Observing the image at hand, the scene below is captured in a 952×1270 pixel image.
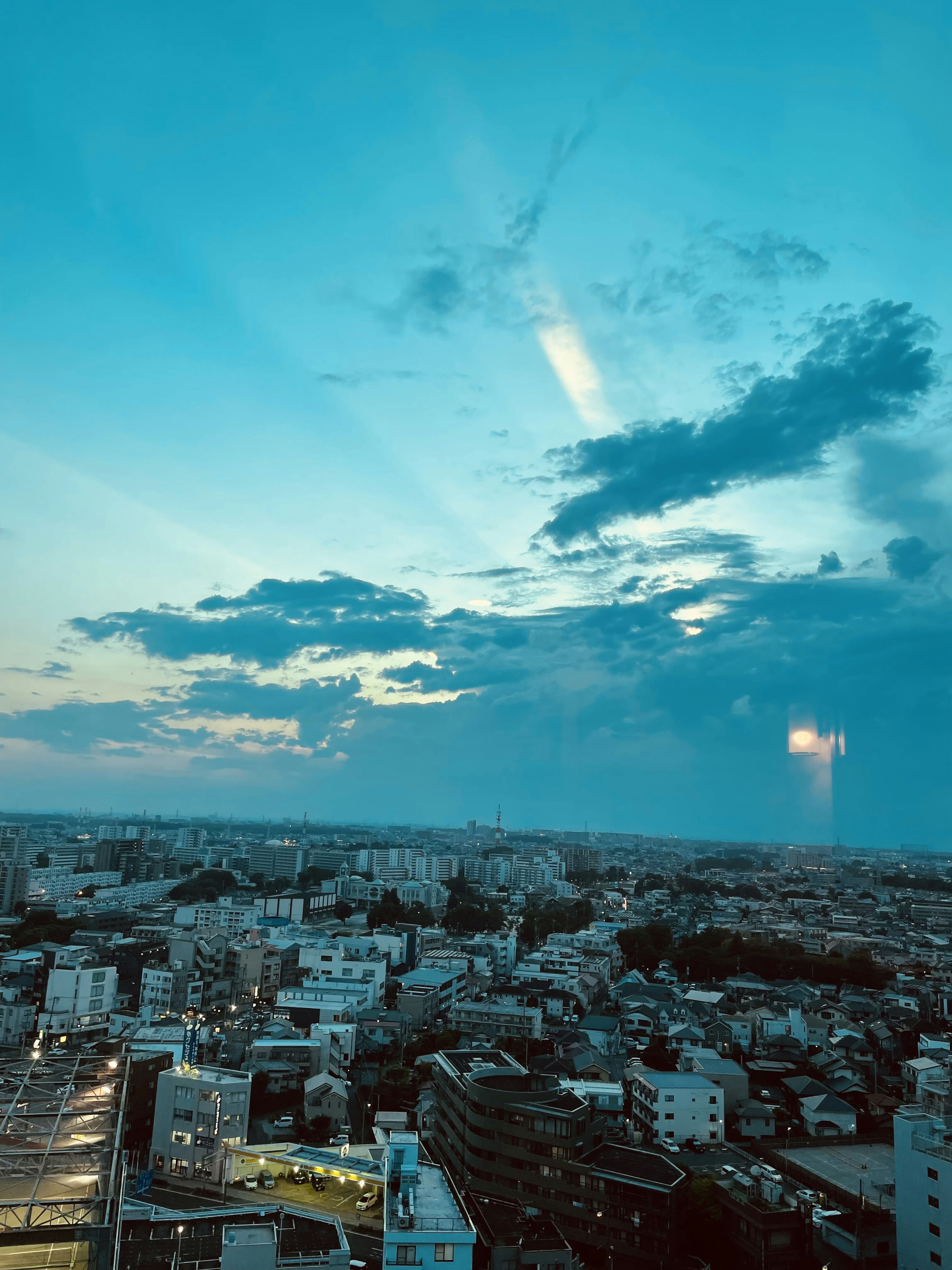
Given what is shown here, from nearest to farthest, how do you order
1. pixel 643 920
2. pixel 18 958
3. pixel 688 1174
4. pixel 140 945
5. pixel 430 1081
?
pixel 688 1174 < pixel 430 1081 < pixel 18 958 < pixel 140 945 < pixel 643 920

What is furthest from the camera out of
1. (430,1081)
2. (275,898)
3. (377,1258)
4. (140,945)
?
(275,898)

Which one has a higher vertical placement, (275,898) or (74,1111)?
(74,1111)

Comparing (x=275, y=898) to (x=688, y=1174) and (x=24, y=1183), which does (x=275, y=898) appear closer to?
(x=688, y=1174)

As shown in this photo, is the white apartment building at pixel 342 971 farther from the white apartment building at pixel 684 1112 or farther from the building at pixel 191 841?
the building at pixel 191 841

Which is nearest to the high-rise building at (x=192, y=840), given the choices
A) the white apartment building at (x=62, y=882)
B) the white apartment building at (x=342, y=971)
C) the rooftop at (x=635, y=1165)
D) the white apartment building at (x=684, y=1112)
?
the white apartment building at (x=62, y=882)

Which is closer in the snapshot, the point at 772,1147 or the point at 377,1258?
the point at 377,1258

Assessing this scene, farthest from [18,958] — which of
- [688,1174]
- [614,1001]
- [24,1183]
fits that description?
[24,1183]
